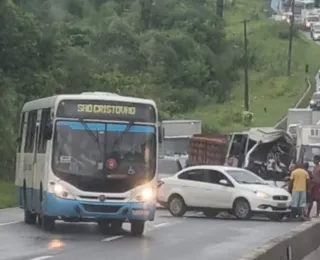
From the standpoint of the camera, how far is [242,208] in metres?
31.2

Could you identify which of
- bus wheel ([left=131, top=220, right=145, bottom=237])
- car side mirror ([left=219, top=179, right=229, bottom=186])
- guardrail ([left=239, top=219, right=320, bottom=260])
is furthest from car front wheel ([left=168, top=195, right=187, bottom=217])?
guardrail ([left=239, top=219, right=320, bottom=260])

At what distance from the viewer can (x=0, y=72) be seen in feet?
162

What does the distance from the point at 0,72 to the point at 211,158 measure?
1140 cm

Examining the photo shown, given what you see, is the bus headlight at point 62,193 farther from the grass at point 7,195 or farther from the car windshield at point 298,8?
the car windshield at point 298,8

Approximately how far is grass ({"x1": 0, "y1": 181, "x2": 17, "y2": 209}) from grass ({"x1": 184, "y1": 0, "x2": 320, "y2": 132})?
21914mm

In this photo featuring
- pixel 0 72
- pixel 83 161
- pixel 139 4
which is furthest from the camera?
pixel 139 4

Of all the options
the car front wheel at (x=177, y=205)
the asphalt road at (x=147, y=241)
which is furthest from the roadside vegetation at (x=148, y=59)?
the asphalt road at (x=147, y=241)

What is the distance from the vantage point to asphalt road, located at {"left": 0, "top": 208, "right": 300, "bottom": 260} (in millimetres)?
18781

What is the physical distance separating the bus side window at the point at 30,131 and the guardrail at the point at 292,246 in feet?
28.0

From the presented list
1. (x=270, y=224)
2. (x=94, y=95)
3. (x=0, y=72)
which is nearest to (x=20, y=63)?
(x=0, y=72)

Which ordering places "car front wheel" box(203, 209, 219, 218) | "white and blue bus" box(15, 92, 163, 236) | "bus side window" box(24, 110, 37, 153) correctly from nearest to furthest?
1. "white and blue bus" box(15, 92, 163, 236)
2. "bus side window" box(24, 110, 37, 153)
3. "car front wheel" box(203, 209, 219, 218)

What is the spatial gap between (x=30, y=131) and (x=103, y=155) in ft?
13.9

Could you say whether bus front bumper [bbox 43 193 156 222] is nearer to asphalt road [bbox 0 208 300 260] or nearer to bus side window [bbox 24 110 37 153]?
asphalt road [bbox 0 208 300 260]

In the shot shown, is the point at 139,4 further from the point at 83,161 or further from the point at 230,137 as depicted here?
the point at 83,161
